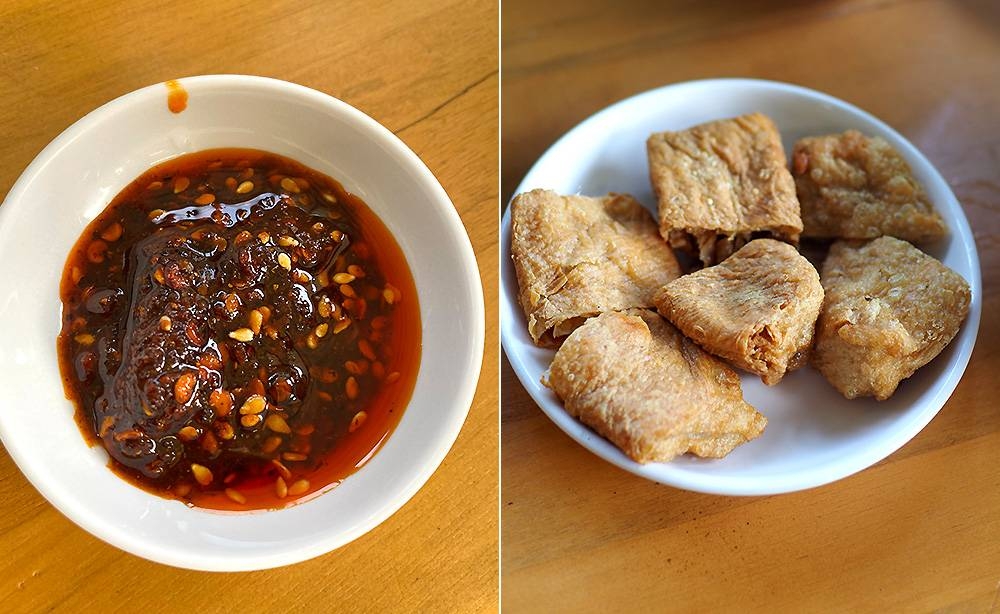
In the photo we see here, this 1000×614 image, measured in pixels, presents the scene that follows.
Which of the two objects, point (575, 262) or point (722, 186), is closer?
point (575, 262)

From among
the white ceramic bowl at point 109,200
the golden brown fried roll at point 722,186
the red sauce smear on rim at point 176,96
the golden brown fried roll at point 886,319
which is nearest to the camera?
the white ceramic bowl at point 109,200

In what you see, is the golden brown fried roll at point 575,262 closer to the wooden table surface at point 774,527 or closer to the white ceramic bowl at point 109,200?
the wooden table surface at point 774,527

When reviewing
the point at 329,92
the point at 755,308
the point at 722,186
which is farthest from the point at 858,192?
the point at 329,92

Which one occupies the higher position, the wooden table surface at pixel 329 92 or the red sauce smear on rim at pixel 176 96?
the red sauce smear on rim at pixel 176 96

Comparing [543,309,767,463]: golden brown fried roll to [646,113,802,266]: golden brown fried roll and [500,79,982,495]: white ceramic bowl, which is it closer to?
[500,79,982,495]: white ceramic bowl

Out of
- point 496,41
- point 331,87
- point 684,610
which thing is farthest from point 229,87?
point 684,610

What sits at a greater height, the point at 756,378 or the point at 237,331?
the point at 237,331

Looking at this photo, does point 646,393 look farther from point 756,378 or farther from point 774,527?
point 774,527

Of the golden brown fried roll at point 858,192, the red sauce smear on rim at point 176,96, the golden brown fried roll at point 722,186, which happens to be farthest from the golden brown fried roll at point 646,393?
the red sauce smear on rim at point 176,96
